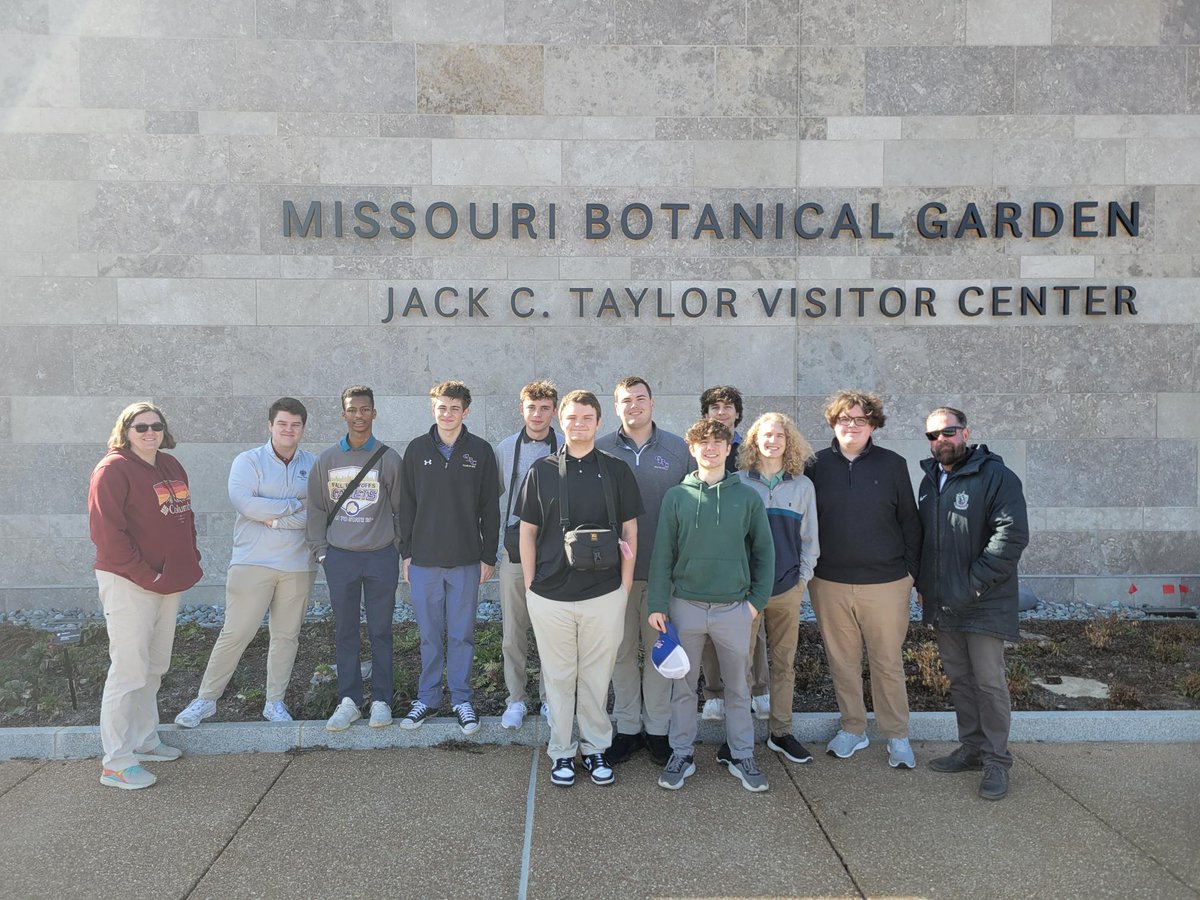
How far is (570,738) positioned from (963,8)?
729 centimetres

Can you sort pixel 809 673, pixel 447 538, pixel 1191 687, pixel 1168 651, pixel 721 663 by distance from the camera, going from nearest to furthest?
pixel 721 663
pixel 447 538
pixel 1191 687
pixel 809 673
pixel 1168 651

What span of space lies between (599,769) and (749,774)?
2.52ft

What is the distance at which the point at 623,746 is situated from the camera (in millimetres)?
4652

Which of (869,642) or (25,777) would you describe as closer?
(25,777)

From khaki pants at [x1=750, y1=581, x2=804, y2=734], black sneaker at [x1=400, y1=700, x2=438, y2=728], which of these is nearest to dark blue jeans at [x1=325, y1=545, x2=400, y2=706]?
black sneaker at [x1=400, y1=700, x2=438, y2=728]

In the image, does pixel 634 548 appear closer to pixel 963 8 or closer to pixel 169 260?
pixel 169 260

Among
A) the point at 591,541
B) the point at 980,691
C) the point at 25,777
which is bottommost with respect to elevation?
the point at 25,777

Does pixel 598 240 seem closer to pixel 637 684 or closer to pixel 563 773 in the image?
pixel 637 684

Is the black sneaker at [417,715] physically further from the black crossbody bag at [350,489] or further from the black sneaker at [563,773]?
the black crossbody bag at [350,489]

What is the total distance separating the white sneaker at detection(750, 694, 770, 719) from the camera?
5027 millimetres

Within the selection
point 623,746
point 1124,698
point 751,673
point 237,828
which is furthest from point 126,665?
point 1124,698

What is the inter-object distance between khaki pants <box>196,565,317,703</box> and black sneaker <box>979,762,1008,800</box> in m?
3.93

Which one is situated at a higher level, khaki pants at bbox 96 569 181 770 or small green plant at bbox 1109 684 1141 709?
khaki pants at bbox 96 569 181 770

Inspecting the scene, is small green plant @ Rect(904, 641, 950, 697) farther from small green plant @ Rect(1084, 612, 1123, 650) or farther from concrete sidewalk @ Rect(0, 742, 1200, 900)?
small green plant @ Rect(1084, 612, 1123, 650)
